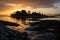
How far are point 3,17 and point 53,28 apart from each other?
1.99 feet

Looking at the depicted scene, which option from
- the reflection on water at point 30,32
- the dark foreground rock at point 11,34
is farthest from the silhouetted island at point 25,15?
the dark foreground rock at point 11,34

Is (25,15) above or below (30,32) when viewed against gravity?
above

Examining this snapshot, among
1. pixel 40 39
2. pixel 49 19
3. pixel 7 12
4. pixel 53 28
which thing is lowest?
pixel 40 39

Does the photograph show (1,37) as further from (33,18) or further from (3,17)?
(33,18)

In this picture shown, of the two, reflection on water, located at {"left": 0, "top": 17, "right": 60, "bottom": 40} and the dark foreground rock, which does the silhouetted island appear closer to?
reflection on water, located at {"left": 0, "top": 17, "right": 60, "bottom": 40}

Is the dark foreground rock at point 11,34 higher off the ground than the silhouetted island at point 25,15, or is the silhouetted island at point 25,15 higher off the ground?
the silhouetted island at point 25,15

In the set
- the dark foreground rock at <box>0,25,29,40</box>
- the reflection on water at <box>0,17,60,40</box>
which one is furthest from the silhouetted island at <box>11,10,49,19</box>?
the dark foreground rock at <box>0,25,29,40</box>

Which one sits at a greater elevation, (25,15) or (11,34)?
(25,15)

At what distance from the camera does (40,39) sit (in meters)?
1.52

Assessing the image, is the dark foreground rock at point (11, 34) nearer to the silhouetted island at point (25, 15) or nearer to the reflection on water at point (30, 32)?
the reflection on water at point (30, 32)

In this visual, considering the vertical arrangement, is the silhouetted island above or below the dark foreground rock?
above

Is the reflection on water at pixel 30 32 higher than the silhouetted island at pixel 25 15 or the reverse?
the reverse

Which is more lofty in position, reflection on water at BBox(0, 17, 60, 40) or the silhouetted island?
the silhouetted island

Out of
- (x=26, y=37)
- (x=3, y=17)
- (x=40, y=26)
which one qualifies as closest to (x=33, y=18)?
(x=40, y=26)
